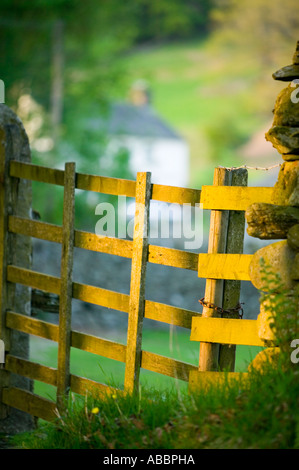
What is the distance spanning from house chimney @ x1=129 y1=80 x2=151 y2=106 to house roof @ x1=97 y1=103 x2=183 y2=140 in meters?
0.54

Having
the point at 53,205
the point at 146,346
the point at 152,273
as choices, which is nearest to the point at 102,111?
the point at 53,205

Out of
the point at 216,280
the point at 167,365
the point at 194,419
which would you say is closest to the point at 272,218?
the point at 216,280

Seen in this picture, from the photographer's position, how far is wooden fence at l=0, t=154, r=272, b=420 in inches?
177

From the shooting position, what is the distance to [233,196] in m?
4.46

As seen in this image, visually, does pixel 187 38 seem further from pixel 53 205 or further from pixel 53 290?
pixel 53 290

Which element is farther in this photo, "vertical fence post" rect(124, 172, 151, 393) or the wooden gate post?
the wooden gate post

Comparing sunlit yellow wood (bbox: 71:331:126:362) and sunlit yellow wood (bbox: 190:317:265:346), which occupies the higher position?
sunlit yellow wood (bbox: 190:317:265:346)

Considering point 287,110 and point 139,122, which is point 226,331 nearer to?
point 287,110

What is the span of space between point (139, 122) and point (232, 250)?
35575 mm

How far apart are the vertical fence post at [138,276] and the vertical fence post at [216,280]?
1.72 ft

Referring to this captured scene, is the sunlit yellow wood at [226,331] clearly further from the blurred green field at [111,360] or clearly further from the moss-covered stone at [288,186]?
the blurred green field at [111,360]

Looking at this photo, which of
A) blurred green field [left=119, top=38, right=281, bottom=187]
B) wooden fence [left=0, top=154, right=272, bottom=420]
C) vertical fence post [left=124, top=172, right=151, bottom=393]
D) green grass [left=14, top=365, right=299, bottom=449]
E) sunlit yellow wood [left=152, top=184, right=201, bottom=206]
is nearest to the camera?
green grass [left=14, top=365, right=299, bottom=449]

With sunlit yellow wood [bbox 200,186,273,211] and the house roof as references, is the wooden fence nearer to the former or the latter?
sunlit yellow wood [bbox 200,186,273,211]

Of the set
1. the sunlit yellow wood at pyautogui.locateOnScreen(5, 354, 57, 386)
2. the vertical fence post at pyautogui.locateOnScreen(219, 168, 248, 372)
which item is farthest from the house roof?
the vertical fence post at pyautogui.locateOnScreen(219, 168, 248, 372)
